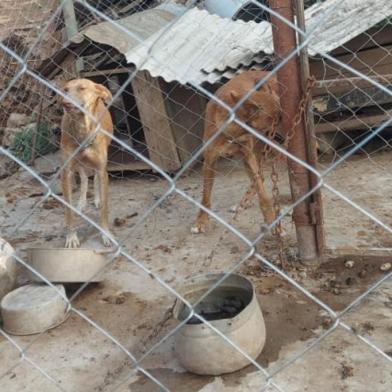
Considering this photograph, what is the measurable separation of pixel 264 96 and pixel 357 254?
1.26m

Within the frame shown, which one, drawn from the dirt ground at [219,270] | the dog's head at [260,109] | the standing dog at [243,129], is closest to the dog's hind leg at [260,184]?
the standing dog at [243,129]

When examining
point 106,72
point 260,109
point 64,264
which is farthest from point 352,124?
point 64,264

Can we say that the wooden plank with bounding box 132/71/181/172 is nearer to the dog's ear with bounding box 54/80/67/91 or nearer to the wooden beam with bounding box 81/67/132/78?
the wooden beam with bounding box 81/67/132/78

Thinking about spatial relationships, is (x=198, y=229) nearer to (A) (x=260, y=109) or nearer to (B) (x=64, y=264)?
(A) (x=260, y=109)

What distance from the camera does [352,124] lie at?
5.82 metres

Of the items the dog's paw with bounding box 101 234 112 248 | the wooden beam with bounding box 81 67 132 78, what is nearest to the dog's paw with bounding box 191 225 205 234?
the dog's paw with bounding box 101 234 112 248

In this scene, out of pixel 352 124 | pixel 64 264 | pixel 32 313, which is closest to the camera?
pixel 32 313

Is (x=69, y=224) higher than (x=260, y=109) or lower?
lower

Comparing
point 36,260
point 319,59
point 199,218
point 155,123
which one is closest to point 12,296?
point 36,260

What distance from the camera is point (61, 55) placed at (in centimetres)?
596

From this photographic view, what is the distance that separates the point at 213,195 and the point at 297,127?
84.5 inches

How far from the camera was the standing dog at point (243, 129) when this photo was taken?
404 cm

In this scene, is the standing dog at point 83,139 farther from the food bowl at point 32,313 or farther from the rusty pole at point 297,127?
the rusty pole at point 297,127

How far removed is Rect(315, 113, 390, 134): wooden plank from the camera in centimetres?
570
